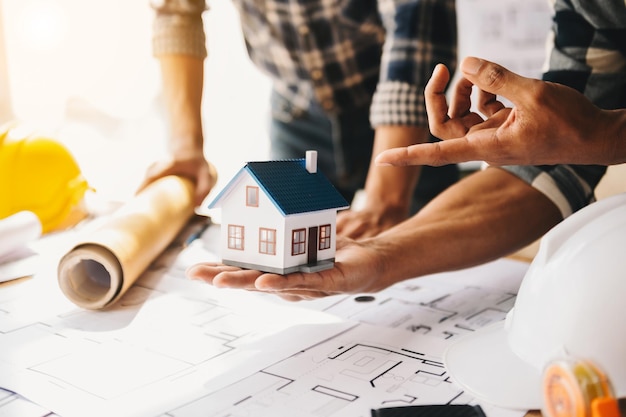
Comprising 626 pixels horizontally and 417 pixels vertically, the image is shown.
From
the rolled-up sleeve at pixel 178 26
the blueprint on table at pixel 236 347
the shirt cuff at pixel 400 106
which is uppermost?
the rolled-up sleeve at pixel 178 26

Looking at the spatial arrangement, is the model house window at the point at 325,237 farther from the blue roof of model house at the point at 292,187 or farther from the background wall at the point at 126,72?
the background wall at the point at 126,72

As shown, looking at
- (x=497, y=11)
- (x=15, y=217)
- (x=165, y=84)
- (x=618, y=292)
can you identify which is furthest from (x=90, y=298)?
(x=497, y=11)

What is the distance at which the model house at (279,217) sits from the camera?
0.89m

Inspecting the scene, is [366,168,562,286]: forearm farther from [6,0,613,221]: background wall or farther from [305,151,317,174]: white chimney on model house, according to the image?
[6,0,613,221]: background wall

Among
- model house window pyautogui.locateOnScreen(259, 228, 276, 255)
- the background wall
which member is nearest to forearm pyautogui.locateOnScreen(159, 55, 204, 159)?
the background wall

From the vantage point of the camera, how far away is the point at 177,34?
175 centimetres

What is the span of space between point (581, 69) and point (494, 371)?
0.66 meters

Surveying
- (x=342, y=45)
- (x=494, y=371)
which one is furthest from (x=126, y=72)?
(x=494, y=371)

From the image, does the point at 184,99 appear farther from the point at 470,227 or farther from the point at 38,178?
the point at 470,227

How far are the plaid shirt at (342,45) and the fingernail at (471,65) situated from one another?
0.59 m

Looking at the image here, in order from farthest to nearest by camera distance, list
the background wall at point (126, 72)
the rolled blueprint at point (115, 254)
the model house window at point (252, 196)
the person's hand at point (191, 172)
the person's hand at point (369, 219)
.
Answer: the background wall at point (126, 72) → the person's hand at point (191, 172) → the person's hand at point (369, 219) → the rolled blueprint at point (115, 254) → the model house window at point (252, 196)

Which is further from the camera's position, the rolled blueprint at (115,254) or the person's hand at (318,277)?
the rolled blueprint at (115,254)

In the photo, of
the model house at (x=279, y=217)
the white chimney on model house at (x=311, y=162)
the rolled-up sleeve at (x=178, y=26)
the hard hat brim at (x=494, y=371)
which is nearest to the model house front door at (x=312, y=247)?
the model house at (x=279, y=217)

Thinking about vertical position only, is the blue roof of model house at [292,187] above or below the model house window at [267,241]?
above
